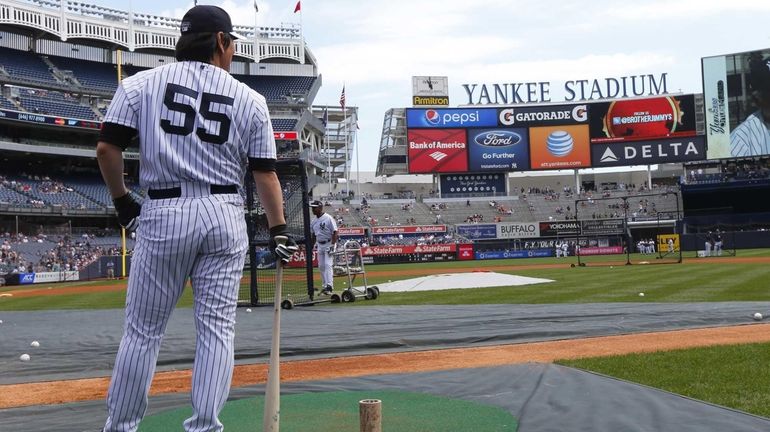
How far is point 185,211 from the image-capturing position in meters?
2.81

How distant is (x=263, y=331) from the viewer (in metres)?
8.27

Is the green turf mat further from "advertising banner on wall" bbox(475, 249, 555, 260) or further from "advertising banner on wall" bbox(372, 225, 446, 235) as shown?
"advertising banner on wall" bbox(372, 225, 446, 235)

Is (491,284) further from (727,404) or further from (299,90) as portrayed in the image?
(299,90)

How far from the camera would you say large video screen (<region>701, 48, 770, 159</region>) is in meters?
45.4

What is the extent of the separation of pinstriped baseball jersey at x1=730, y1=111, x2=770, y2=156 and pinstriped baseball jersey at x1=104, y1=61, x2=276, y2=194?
2000 inches

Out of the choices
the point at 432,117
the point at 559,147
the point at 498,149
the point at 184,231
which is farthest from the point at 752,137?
the point at 184,231

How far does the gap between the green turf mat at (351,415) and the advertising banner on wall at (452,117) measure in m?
50.3

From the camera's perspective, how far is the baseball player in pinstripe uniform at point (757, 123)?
45.2m

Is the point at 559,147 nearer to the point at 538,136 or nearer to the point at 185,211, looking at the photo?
the point at 538,136

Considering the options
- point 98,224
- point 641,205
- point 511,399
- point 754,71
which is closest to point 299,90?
point 98,224

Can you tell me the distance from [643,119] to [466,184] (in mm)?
14752

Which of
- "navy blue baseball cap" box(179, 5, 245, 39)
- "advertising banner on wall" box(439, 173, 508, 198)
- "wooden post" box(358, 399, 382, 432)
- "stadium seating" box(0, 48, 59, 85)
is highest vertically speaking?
"stadium seating" box(0, 48, 59, 85)

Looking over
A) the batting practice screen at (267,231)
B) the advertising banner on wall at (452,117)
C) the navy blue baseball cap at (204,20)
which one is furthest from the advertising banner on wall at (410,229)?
the navy blue baseball cap at (204,20)

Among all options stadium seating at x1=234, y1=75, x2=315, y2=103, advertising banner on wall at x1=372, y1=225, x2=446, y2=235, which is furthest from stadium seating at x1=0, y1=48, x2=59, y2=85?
advertising banner on wall at x1=372, y1=225, x2=446, y2=235
